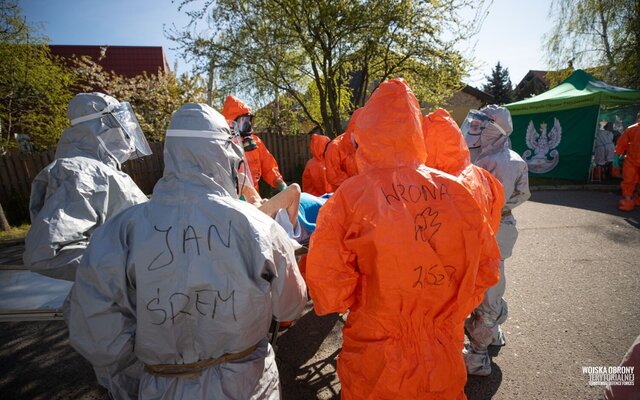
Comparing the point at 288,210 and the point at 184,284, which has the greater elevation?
the point at 184,284

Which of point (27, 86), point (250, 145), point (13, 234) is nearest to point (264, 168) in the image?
point (250, 145)

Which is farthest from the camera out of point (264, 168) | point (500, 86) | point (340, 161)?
point (500, 86)

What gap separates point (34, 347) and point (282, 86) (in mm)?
8767

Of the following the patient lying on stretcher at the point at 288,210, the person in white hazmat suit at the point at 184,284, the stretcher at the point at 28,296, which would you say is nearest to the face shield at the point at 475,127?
the patient lying on stretcher at the point at 288,210

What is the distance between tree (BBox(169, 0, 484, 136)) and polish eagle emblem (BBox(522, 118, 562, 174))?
4519 millimetres

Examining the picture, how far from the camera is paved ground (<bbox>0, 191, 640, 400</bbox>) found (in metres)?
2.77

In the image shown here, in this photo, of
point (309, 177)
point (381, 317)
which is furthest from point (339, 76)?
point (381, 317)

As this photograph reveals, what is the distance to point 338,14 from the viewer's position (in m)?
8.02

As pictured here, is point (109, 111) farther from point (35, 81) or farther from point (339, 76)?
point (35, 81)

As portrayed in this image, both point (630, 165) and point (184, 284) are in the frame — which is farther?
point (630, 165)

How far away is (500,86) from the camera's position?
3347 centimetres

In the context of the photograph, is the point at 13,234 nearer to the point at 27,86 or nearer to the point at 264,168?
the point at 27,86

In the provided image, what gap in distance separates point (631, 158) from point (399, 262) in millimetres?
9552

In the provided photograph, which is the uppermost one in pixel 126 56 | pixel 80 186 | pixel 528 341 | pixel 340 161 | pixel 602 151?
pixel 126 56
